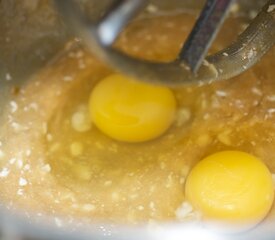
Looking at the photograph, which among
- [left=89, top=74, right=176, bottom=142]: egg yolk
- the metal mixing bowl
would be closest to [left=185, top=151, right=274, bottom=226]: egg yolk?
[left=89, top=74, right=176, bottom=142]: egg yolk

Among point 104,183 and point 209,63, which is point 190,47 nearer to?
point 209,63

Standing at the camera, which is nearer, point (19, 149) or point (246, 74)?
point (19, 149)

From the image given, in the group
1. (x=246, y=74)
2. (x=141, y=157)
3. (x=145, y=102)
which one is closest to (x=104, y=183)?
(x=141, y=157)

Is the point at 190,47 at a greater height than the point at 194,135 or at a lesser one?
greater

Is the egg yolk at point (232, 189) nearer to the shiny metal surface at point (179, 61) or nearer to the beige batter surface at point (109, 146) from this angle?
the beige batter surface at point (109, 146)

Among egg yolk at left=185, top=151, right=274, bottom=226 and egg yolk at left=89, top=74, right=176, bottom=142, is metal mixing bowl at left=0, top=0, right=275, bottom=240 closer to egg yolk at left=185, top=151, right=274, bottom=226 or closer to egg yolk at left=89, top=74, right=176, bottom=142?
egg yolk at left=89, top=74, right=176, bottom=142
